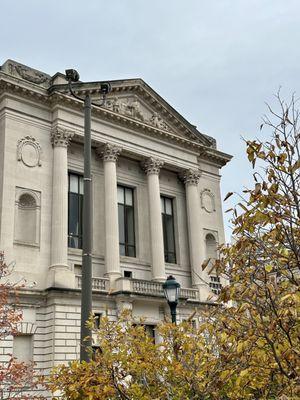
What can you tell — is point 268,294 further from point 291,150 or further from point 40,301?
point 40,301

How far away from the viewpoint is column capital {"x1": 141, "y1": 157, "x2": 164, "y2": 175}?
38.0 metres

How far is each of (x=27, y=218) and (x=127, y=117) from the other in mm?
10422

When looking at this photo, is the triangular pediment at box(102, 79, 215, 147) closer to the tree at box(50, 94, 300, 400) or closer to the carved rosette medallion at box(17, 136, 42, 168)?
the carved rosette medallion at box(17, 136, 42, 168)

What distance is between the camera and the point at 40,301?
29.5 m

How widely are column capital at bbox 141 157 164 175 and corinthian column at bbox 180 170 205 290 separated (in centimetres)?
324

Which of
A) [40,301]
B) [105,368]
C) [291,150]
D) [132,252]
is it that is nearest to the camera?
[291,150]

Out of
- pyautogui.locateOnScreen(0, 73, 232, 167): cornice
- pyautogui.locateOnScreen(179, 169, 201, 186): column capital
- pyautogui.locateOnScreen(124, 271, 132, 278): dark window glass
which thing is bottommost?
pyautogui.locateOnScreen(124, 271, 132, 278): dark window glass

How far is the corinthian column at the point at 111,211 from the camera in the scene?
32.9 metres

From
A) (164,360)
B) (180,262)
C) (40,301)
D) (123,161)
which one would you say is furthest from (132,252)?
(164,360)

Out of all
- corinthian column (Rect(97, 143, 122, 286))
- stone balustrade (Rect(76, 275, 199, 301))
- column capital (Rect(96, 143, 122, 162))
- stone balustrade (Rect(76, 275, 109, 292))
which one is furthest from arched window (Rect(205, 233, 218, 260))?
stone balustrade (Rect(76, 275, 109, 292))

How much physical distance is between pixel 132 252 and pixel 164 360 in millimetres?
27751

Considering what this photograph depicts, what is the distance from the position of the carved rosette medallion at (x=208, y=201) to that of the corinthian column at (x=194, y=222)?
3.76 ft

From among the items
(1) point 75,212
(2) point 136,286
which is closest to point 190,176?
(1) point 75,212

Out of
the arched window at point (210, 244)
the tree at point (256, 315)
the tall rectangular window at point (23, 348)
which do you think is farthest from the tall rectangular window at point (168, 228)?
the tree at point (256, 315)
